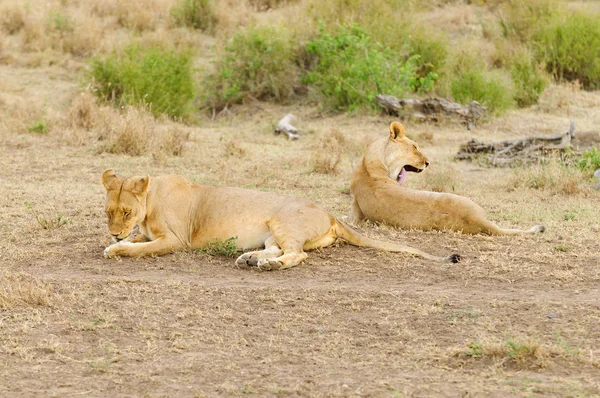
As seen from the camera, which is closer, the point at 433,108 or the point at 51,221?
the point at 51,221

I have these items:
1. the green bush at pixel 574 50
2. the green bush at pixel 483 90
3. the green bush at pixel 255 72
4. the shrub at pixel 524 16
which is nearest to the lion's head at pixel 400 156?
the green bush at pixel 483 90

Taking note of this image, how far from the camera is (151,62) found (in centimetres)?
1477

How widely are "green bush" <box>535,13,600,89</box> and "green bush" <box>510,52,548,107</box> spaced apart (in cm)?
65

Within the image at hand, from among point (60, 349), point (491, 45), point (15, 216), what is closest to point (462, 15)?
point (491, 45)

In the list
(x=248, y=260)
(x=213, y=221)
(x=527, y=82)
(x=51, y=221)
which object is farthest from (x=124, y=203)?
(x=527, y=82)

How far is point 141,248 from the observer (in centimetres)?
707

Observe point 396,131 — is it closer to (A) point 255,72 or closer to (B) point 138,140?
(B) point 138,140

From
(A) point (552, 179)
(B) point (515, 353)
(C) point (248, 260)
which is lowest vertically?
(A) point (552, 179)

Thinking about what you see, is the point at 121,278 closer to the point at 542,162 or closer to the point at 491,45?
the point at 542,162

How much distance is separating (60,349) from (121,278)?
1.42 m

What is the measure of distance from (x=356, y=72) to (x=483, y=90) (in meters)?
1.99

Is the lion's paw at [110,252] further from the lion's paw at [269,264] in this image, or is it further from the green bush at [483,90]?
the green bush at [483,90]

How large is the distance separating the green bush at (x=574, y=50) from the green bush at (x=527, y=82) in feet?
2.12

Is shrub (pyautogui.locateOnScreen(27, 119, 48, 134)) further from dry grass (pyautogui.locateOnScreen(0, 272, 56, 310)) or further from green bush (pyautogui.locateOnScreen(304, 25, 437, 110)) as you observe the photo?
dry grass (pyautogui.locateOnScreen(0, 272, 56, 310))
